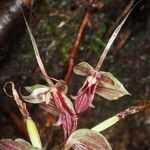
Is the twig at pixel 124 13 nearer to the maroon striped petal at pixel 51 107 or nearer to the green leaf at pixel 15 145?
the maroon striped petal at pixel 51 107

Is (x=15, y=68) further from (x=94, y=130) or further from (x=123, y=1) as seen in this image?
(x=94, y=130)

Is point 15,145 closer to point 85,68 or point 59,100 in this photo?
point 59,100

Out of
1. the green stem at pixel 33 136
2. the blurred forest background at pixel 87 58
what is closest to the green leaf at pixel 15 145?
the green stem at pixel 33 136

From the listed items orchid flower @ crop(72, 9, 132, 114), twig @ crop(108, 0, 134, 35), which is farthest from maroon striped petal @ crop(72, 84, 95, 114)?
twig @ crop(108, 0, 134, 35)

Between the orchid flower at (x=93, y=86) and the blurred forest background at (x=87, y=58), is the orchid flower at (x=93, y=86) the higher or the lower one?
the higher one

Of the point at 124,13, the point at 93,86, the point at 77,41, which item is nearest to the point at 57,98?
the point at 93,86

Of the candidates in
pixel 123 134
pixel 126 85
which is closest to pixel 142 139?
pixel 123 134
